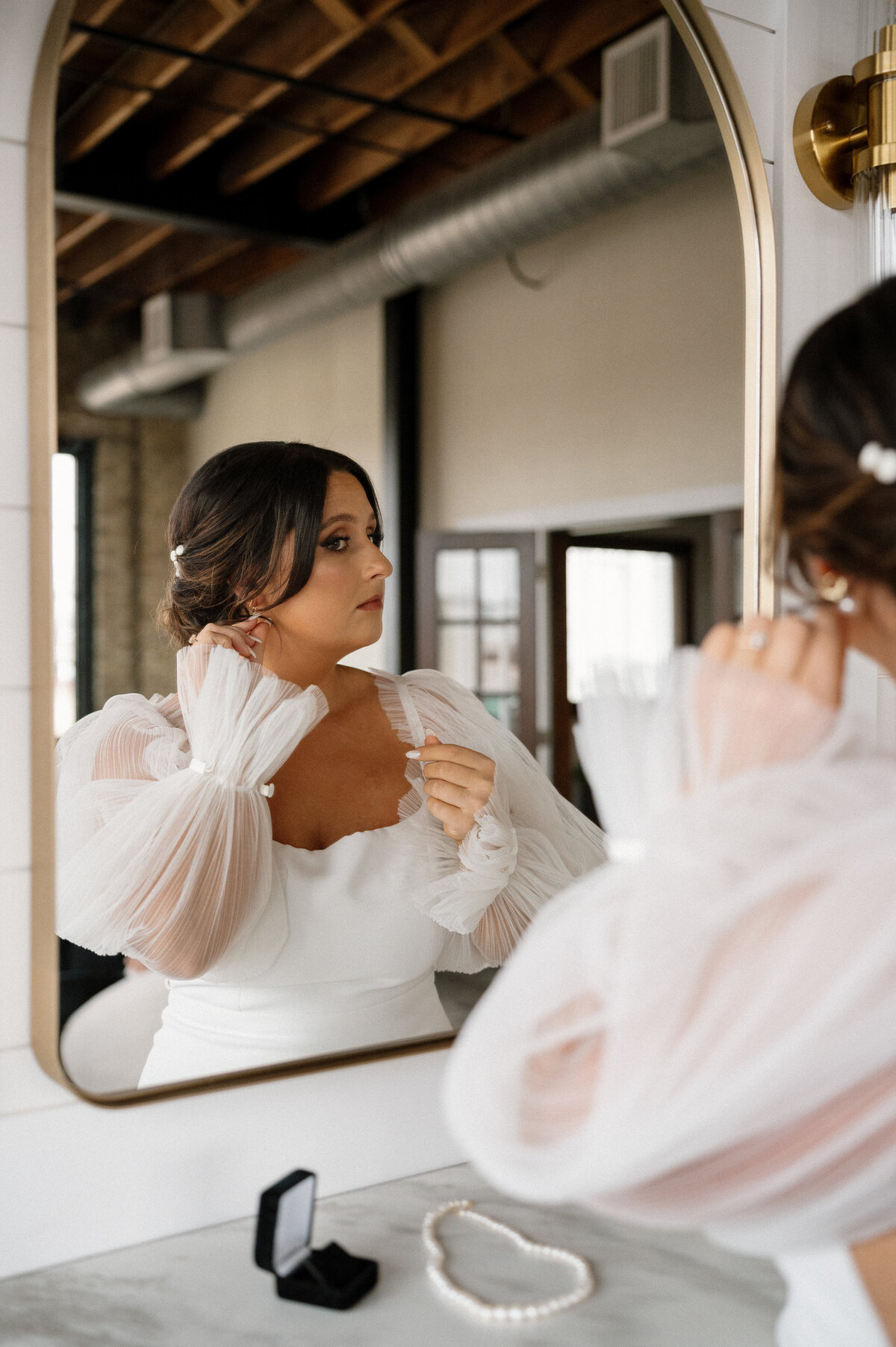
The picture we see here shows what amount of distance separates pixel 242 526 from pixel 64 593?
0.16 m

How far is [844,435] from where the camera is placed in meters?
0.61

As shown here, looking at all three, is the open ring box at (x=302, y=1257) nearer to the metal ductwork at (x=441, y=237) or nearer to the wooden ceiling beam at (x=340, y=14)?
the metal ductwork at (x=441, y=237)

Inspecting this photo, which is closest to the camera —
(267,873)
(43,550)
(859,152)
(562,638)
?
(43,550)

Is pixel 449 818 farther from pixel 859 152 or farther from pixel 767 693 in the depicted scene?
pixel 859 152

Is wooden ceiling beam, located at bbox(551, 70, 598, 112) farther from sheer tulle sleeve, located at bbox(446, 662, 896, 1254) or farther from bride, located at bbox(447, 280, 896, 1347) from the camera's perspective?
sheer tulle sleeve, located at bbox(446, 662, 896, 1254)

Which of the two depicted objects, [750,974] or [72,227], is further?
[72,227]

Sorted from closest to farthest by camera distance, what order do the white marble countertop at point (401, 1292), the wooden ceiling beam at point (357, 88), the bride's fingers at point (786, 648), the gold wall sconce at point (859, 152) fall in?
1. the bride's fingers at point (786, 648)
2. the white marble countertop at point (401, 1292)
3. the wooden ceiling beam at point (357, 88)
4. the gold wall sconce at point (859, 152)

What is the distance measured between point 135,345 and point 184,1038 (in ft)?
1.95

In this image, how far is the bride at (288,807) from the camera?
2.92ft

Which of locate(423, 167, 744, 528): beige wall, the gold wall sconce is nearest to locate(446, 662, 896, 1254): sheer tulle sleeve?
locate(423, 167, 744, 528): beige wall

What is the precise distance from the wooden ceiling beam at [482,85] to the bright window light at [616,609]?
1.37ft

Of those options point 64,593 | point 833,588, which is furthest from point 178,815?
point 833,588

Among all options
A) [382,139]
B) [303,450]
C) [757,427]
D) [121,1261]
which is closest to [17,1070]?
[121,1261]

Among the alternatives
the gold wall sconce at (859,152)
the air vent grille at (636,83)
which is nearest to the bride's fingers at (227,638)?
the air vent grille at (636,83)
